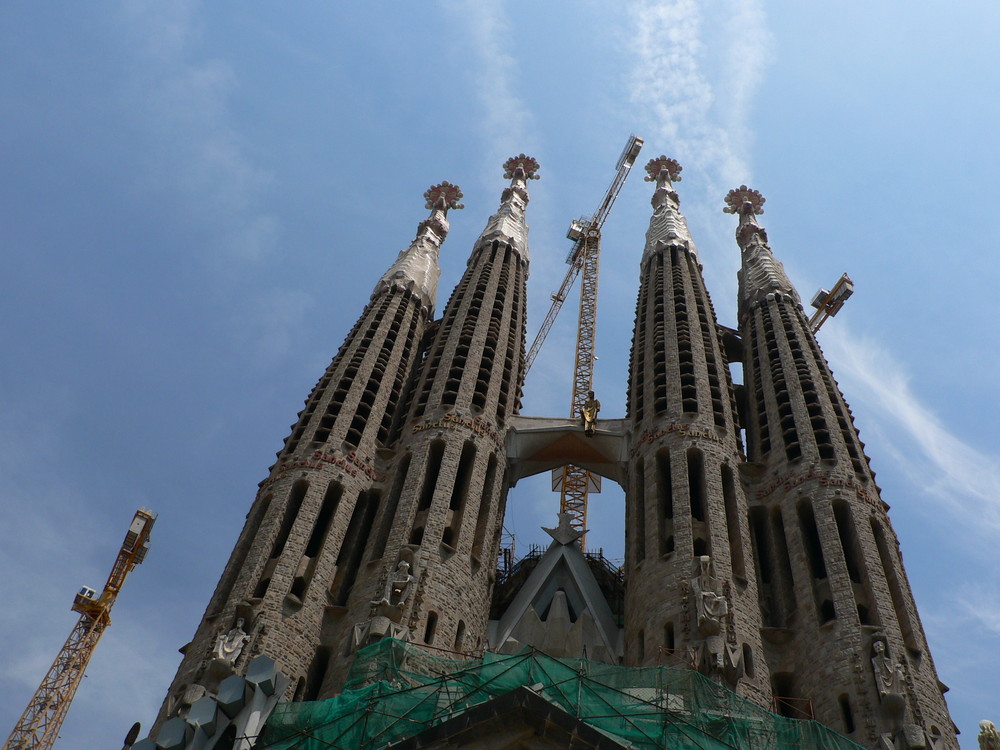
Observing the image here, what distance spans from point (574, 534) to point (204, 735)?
56.7 ft

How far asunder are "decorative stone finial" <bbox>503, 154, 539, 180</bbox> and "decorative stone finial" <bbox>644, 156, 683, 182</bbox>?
6948mm

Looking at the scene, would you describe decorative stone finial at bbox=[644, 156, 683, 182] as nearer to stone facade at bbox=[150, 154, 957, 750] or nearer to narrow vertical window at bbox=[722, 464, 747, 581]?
stone facade at bbox=[150, 154, 957, 750]

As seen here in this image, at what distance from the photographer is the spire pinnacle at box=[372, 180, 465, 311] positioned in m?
48.5

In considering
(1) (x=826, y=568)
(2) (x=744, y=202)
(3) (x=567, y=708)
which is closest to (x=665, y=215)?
(2) (x=744, y=202)

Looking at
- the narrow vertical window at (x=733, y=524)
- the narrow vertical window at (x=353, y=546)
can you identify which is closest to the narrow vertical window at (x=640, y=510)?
the narrow vertical window at (x=733, y=524)

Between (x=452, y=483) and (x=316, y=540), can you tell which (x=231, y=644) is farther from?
(x=452, y=483)

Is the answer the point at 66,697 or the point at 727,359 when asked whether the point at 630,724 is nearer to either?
the point at 727,359

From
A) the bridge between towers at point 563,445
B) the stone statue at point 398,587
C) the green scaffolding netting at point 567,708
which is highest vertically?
the bridge between towers at point 563,445

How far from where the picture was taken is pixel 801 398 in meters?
38.3

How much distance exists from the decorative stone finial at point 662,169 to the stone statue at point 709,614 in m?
38.1

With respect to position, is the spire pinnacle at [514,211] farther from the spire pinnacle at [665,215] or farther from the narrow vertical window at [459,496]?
the narrow vertical window at [459,496]

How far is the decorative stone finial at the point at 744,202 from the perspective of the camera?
2317 inches

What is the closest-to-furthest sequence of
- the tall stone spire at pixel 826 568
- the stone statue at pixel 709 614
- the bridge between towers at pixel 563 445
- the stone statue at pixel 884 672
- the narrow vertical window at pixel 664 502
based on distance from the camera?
the stone statue at pixel 884 672, the tall stone spire at pixel 826 568, the stone statue at pixel 709 614, the narrow vertical window at pixel 664 502, the bridge between towers at pixel 563 445

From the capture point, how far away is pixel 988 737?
27.0 m
